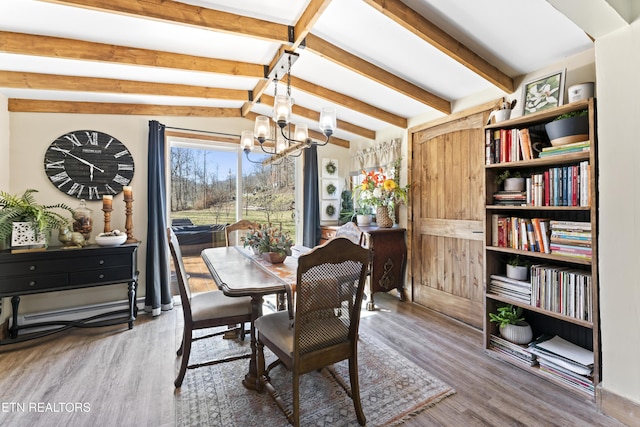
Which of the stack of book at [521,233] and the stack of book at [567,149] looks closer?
the stack of book at [567,149]

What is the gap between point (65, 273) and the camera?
280 cm

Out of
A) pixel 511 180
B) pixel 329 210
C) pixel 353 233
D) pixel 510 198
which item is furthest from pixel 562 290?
pixel 329 210

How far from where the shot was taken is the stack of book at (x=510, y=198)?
235 cm

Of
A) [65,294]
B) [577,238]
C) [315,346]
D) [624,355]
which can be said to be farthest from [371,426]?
[65,294]

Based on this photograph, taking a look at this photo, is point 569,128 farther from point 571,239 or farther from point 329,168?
point 329,168

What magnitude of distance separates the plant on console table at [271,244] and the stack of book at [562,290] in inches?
75.2

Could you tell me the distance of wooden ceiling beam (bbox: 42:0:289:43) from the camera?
1766mm

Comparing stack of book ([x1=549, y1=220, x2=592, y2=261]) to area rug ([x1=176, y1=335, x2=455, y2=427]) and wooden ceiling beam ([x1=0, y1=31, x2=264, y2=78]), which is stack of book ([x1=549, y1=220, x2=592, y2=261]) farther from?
wooden ceiling beam ([x1=0, y1=31, x2=264, y2=78])

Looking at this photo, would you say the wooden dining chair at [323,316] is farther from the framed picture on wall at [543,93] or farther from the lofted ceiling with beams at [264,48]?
the framed picture on wall at [543,93]

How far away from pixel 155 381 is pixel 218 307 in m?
0.68

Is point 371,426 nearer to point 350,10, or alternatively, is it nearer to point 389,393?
point 389,393

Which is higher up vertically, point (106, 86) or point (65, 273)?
point (106, 86)

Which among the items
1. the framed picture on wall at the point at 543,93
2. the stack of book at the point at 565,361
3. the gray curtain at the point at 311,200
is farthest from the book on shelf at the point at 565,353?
the gray curtain at the point at 311,200

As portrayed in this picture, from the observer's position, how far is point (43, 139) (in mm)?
3055
